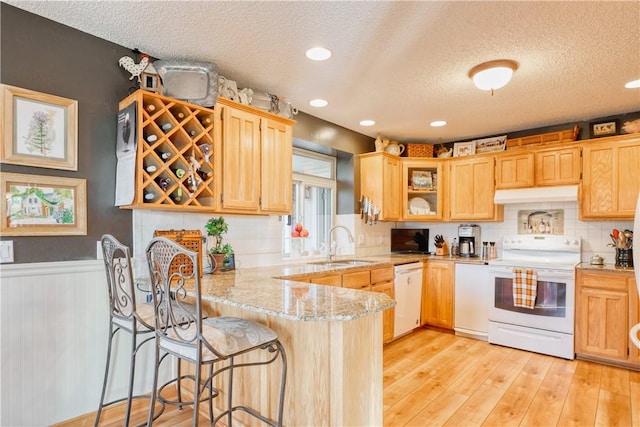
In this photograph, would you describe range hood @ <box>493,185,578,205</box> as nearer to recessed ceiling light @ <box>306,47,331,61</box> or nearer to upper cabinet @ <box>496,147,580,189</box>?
upper cabinet @ <box>496,147,580,189</box>

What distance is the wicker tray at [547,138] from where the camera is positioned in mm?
3732

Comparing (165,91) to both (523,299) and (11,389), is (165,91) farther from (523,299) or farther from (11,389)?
(523,299)

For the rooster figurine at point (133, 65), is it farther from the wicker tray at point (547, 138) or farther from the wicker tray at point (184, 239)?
the wicker tray at point (547, 138)

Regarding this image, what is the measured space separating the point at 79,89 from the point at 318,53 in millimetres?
1501

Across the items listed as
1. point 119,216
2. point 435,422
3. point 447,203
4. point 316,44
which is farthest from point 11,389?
point 447,203

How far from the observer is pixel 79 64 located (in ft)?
7.15

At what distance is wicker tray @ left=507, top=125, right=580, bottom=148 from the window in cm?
212

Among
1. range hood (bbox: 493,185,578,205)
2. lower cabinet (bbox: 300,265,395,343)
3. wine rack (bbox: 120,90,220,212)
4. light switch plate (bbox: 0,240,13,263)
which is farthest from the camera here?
range hood (bbox: 493,185,578,205)

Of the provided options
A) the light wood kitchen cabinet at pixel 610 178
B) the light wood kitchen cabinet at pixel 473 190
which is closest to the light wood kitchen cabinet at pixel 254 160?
the light wood kitchen cabinet at pixel 473 190

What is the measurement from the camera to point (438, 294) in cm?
420

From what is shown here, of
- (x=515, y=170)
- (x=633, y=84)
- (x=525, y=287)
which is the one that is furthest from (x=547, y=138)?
(x=525, y=287)

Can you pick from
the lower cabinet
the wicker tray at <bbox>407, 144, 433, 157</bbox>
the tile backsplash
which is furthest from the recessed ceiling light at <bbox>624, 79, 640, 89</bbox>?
the lower cabinet

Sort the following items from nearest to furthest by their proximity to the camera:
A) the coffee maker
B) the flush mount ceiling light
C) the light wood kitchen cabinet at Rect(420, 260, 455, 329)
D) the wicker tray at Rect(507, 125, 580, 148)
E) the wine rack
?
the wine rack, the flush mount ceiling light, the wicker tray at Rect(507, 125, 580, 148), the light wood kitchen cabinet at Rect(420, 260, 455, 329), the coffee maker

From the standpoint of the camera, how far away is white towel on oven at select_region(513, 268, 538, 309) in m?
3.47
